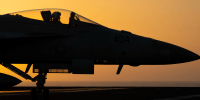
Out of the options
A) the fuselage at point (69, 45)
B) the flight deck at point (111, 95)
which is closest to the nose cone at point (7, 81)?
the fuselage at point (69, 45)

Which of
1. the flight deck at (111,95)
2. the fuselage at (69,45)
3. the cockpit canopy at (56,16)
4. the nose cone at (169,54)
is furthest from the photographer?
the flight deck at (111,95)

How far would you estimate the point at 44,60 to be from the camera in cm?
1292

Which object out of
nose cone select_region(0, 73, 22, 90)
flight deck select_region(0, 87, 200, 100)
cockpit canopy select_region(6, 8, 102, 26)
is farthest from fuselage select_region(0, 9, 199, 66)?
flight deck select_region(0, 87, 200, 100)

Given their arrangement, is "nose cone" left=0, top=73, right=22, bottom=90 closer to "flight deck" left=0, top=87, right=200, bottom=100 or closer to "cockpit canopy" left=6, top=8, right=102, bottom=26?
"cockpit canopy" left=6, top=8, right=102, bottom=26

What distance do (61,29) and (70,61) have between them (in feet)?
4.43

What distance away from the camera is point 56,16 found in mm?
13234

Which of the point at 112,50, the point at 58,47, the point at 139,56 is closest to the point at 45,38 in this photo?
the point at 58,47

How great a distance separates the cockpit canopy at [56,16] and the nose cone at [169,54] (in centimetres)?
304

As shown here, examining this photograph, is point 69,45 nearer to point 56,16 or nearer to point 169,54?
point 56,16

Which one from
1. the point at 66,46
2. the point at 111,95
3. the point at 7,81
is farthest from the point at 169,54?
the point at 111,95

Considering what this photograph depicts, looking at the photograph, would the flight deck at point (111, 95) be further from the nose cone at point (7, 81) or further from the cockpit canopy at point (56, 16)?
the cockpit canopy at point (56, 16)

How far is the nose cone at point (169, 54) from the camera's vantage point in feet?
43.7

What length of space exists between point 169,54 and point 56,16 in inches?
196

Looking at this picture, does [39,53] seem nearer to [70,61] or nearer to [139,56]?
[70,61]
